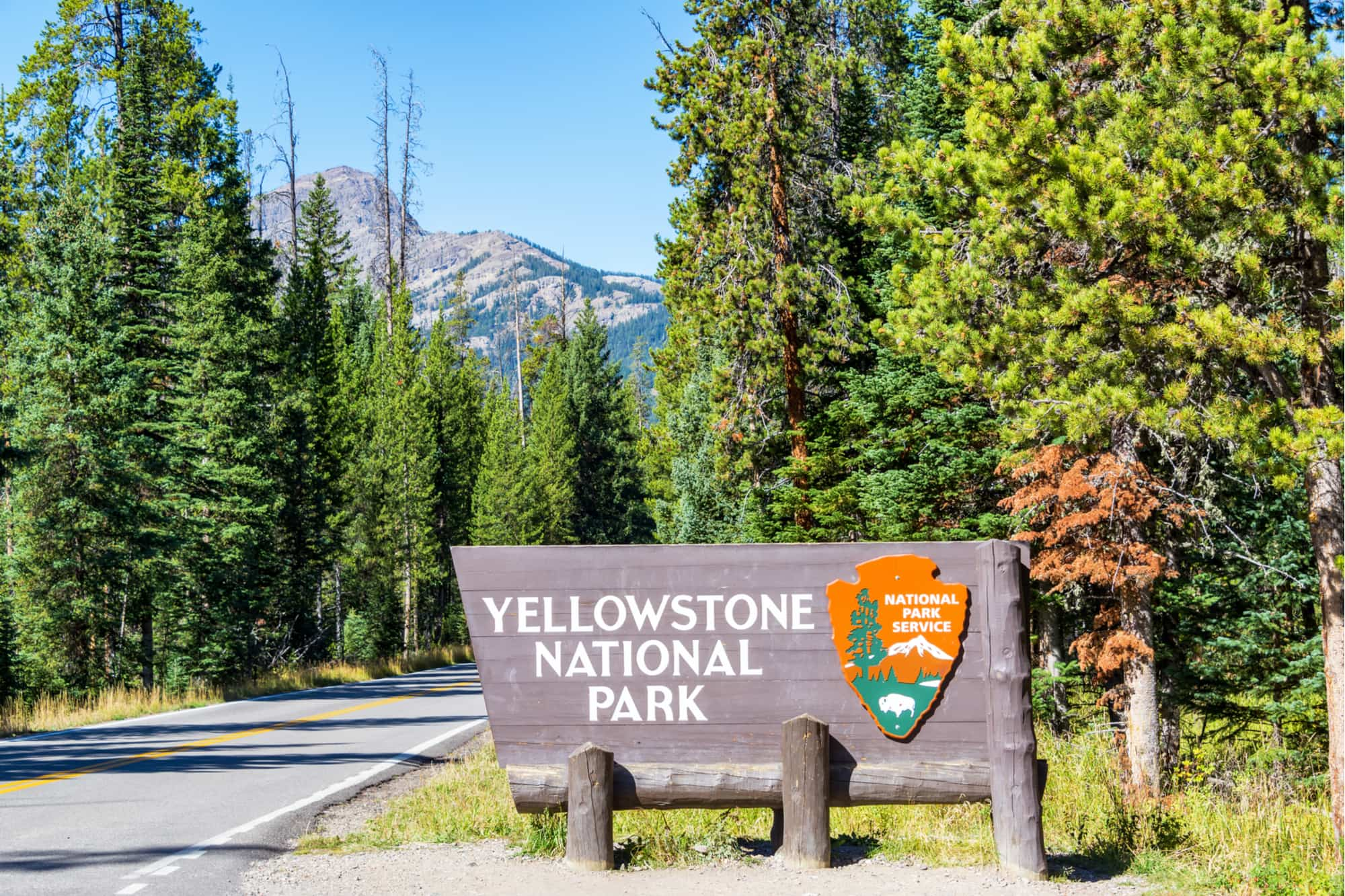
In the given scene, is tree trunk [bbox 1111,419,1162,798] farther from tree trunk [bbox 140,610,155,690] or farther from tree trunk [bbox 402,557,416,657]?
tree trunk [bbox 402,557,416,657]

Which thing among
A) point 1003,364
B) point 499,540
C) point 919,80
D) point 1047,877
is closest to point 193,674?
point 499,540

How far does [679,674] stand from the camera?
6.82 m

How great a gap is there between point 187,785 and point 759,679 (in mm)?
6618

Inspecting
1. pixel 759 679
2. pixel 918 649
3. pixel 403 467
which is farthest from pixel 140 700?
pixel 403 467

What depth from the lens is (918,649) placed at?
671 cm

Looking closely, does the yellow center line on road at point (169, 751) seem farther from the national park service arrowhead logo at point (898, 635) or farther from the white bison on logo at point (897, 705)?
the white bison on logo at point (897, 705)

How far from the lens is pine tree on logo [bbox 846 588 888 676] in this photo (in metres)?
6.70

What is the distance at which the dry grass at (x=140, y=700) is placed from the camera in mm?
16812

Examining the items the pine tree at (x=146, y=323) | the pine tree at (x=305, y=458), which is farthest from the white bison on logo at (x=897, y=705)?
the pine tree at (x=305, y=458)

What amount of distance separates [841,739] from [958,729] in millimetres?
733

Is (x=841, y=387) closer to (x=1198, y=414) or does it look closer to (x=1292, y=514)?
(x=1292, y=514)

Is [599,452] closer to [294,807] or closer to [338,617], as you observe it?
[338,617]

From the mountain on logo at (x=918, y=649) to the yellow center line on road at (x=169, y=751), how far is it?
27.6 ft

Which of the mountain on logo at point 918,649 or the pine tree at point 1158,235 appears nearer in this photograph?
the mountain on logo at point 918,649
